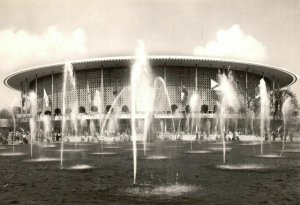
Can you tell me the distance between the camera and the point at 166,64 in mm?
64062

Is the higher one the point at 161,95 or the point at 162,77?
the point at 162,77

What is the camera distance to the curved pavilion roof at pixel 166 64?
60.3m

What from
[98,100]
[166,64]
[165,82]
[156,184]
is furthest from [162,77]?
[156,184]

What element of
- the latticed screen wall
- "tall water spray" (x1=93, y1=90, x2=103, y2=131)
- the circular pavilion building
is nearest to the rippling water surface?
the circular pavilion building

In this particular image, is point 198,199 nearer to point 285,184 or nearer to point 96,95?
point 285,184

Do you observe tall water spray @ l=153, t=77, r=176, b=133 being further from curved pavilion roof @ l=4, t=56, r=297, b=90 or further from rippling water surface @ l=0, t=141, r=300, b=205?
rippling water surface @ l=0, t=141, r=300, b=205

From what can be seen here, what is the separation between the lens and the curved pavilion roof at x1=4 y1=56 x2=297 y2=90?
198ft

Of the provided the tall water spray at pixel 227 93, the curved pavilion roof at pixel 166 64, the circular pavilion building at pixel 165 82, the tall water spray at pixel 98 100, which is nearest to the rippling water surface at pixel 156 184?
the curved pavilion roof at pixel 166 64

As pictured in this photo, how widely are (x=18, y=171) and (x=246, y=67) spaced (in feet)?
178

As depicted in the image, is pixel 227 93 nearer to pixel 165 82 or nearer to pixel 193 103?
pixel 193 103

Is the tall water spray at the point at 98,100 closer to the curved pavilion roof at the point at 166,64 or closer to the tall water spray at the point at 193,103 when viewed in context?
the curved pavilion roof at the point at 166,64

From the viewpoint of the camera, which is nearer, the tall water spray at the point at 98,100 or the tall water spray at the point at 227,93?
the tall water spray at the point at 227,93

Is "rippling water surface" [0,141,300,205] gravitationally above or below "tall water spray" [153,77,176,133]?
below

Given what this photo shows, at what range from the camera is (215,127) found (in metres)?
63.5
